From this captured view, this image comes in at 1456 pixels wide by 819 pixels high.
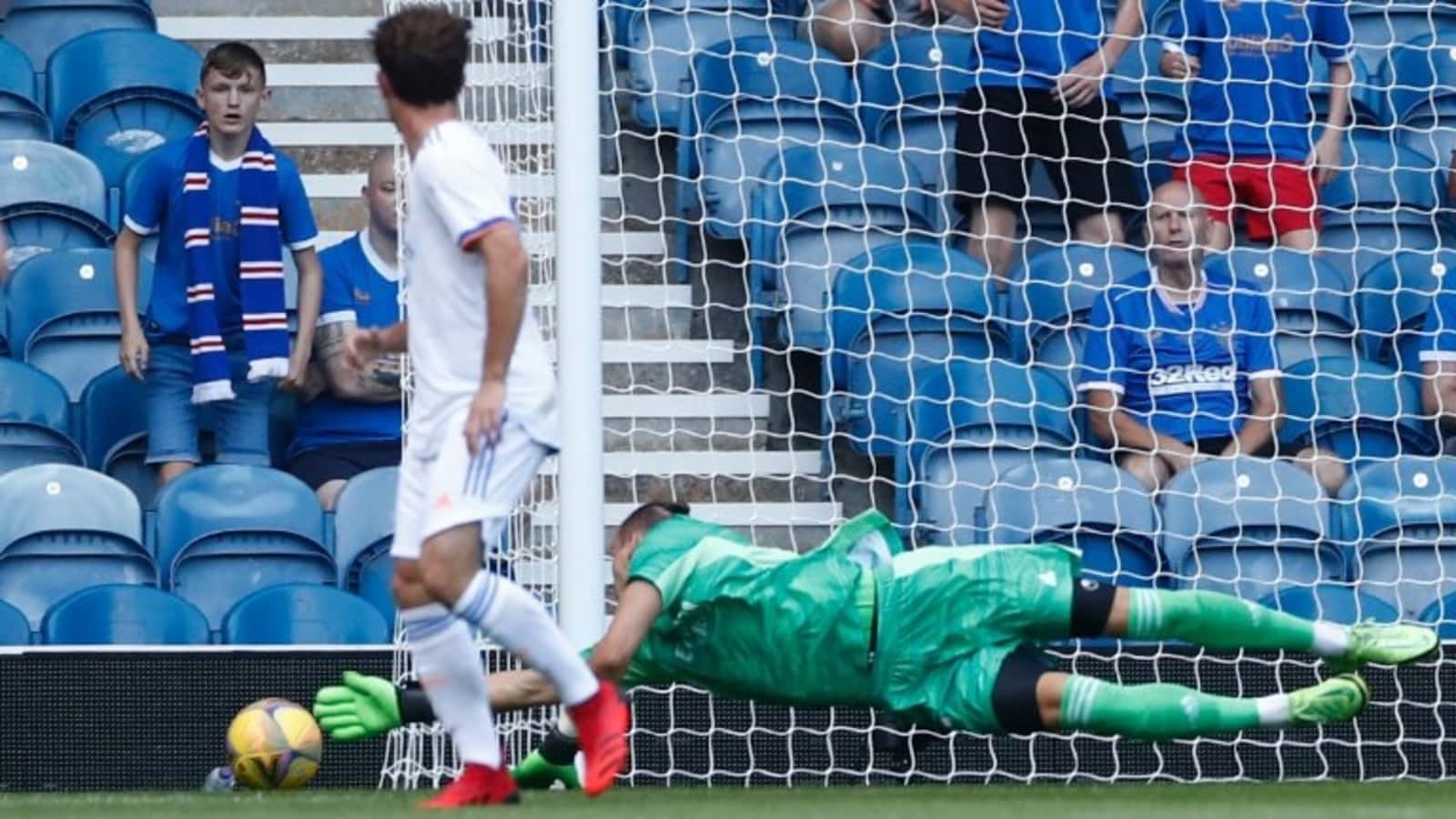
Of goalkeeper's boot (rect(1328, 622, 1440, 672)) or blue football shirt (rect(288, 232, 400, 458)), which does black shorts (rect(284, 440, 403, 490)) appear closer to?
blue football shirt (rect(288, 232, 400, 458))

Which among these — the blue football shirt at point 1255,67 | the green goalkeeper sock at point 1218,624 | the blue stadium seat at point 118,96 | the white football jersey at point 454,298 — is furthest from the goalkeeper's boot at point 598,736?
the blue football shirt at point 1255,67

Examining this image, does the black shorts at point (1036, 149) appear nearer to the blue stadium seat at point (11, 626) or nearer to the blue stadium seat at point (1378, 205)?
the blue stadium seat at point (1378, 205)

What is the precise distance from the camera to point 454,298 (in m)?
5.36

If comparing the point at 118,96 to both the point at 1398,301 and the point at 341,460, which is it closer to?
the point at 341,460

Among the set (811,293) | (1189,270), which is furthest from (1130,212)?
(811,293)

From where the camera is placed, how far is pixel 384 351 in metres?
5.71

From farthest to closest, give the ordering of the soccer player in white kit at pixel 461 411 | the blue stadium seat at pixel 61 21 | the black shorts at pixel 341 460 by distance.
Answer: the blue stadium seat at pixel 61 21 → the black shorts at pixel 341 460 → the soccer player in white kit at pixel 461 411

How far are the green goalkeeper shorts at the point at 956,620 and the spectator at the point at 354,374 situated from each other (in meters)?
2.42

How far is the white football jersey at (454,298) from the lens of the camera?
5.29 m

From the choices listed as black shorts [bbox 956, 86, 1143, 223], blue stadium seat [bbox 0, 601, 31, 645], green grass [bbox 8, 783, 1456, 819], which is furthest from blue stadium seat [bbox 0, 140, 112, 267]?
black shorts [bbox 956, 86, 1143, 223]

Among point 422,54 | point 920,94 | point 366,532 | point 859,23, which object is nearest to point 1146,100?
point 920,94

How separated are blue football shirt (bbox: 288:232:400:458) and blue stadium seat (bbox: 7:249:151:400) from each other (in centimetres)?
58

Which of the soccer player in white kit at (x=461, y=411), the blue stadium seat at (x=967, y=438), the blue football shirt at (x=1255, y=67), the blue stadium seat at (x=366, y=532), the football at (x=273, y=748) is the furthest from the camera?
the blue football shirt at (x=1255, y=67)

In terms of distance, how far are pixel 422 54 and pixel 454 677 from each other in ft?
3.80
